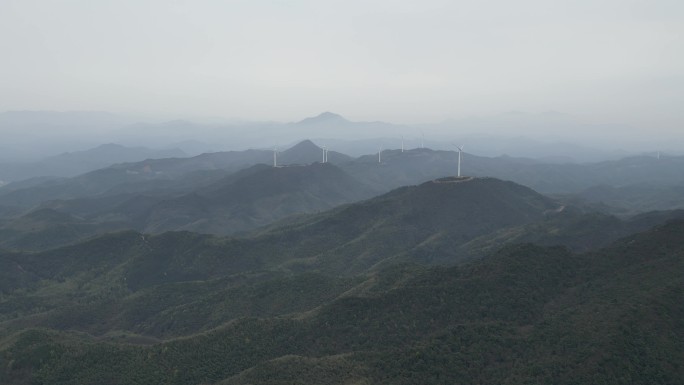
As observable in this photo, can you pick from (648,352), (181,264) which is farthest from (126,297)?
(648,352)

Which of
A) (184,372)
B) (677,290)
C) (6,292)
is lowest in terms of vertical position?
(6,292)

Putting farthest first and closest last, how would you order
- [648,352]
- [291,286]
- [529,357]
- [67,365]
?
[291,286]
[67,365]
[529,357]
[648,352]

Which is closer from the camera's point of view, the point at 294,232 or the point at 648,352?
the point at 648,352

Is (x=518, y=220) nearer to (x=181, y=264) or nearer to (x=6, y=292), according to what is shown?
(x=181, y=264)

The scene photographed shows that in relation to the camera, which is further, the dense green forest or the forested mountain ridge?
the dense green forest

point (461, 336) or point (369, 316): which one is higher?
point (461, 336)

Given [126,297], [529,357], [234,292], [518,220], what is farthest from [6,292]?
[518,220]

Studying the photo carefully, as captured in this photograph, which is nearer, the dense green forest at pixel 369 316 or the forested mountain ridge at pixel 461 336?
the forested mountain ridge at pixel 461 336

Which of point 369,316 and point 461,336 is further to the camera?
point 369,316

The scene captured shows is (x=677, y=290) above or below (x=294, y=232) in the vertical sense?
above

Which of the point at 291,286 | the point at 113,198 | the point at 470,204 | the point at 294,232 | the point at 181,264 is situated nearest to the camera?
the point at 291,286
